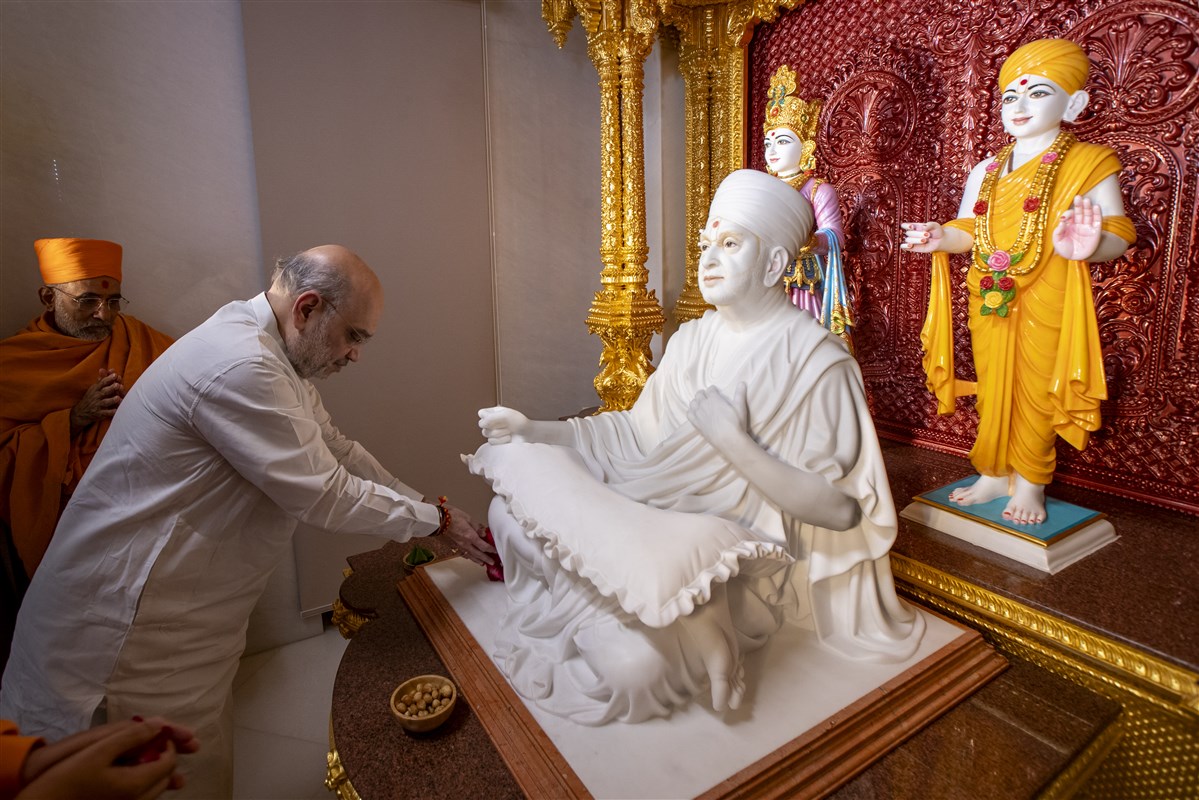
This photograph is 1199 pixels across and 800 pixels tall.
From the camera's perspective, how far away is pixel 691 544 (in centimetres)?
139

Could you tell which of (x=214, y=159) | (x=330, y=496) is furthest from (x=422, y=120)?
(x=330, y=496)

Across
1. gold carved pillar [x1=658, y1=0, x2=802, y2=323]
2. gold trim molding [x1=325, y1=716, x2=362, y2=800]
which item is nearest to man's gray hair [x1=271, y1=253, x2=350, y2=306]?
gold trim molding [x1=325, y1=716, x2=362, y2=800]

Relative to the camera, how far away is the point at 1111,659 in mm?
1735

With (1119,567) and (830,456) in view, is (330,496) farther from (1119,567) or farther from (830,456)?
(1119,567)

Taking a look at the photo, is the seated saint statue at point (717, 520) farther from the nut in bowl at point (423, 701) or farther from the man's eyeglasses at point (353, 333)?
the man's eyeglasses at point (353, 333)

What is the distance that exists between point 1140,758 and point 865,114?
3.08 metres

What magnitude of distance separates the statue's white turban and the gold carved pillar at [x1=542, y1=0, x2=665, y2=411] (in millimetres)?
1966

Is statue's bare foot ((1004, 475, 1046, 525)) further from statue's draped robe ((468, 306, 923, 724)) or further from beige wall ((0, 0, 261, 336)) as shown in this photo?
beige wall ((0, 0, 261, 336))

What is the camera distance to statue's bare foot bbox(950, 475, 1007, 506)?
2465mm

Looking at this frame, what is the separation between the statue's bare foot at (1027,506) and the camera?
2273 mm

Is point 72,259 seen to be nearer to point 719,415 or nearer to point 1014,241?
point 719,415

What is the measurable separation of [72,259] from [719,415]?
259 cm

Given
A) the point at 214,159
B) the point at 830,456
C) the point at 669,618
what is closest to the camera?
the point at 669,618

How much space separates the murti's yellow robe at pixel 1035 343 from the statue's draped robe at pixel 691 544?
0.94m
